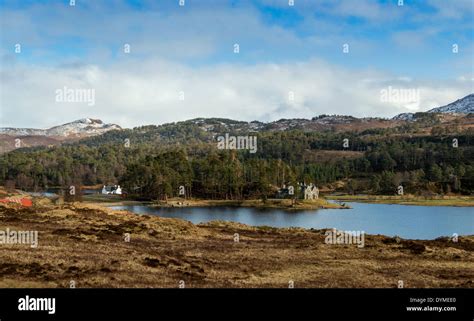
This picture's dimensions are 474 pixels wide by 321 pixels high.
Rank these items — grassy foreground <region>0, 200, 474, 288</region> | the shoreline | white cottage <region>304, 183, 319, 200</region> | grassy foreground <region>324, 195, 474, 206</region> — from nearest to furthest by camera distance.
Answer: grassy foreground <region>0, 200, 474, 288</region>
the shoreline
grassy foreground <region>324, 195, 474, 206</region>
white cottage <region>304, 183, 319, 200</region>

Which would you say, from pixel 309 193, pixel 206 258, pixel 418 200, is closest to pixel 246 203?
pixel 309 193

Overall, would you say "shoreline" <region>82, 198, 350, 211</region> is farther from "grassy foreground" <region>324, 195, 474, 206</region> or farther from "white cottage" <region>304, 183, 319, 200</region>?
"grassy foreground" <region>324, 195, 474, 206</region>

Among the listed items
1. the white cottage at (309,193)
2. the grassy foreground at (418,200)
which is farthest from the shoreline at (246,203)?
the grassy foreground at (418,200)

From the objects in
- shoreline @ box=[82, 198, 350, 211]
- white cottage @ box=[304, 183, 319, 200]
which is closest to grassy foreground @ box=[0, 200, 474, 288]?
shoreline @ box=[82, 198, 350, 211]

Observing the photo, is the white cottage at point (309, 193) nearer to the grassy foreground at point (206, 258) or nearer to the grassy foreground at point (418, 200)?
the grassy foreground at point (418, 200)

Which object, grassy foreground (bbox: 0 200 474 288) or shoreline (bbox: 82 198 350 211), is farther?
shoreline (bbox: 82 198 350 211)

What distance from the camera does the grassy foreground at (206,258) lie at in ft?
80.6

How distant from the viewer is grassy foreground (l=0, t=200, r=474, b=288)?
24578 millimetres

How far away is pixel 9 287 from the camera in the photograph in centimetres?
2119

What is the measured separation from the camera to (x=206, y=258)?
101ft
